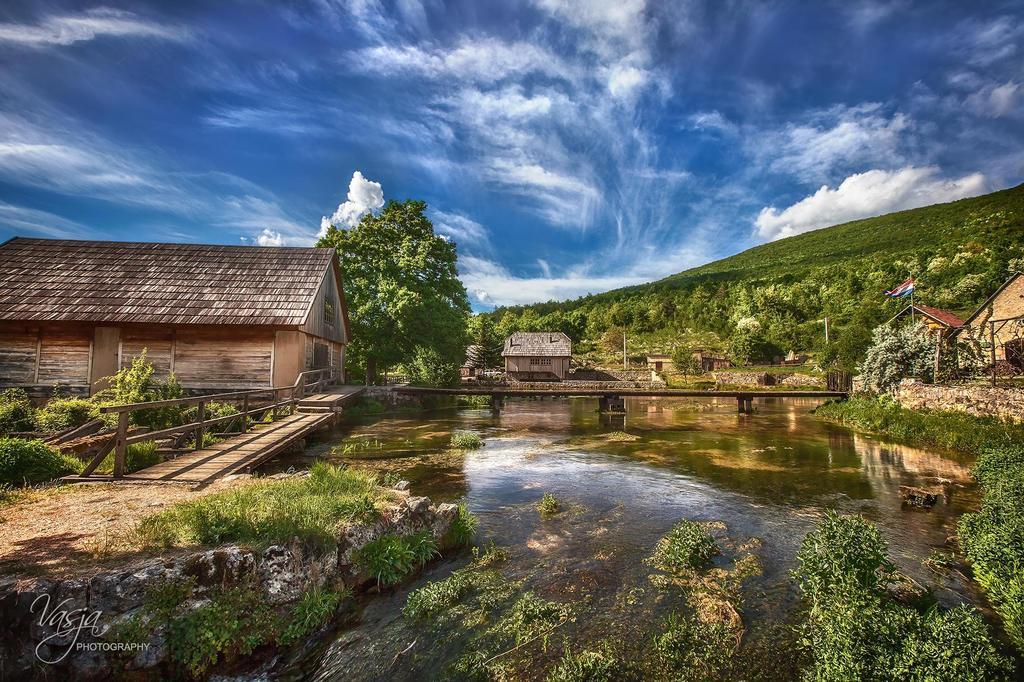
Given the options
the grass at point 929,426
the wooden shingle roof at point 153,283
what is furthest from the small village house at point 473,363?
the grass at point 929,426

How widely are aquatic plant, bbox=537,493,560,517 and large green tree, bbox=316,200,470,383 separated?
20374mm

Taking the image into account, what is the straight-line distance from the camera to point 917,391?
2016 centimetres

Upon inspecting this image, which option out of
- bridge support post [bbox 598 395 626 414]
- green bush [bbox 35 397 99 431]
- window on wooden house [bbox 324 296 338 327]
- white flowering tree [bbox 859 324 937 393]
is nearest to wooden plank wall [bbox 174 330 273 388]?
window on wooden house [bbox 324 296 338 327]

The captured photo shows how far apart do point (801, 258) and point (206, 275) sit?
13874 cm

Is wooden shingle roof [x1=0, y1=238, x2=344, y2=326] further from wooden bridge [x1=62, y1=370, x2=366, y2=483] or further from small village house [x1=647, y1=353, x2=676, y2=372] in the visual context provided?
small village house [x1=647, y1=353, x2=676, y2=372]

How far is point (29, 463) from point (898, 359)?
107 ft

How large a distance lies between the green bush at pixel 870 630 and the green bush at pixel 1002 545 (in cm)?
63

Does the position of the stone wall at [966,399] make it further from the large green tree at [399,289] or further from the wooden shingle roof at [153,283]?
the wooden shingle roof at [153,283]

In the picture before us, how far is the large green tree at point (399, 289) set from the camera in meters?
28.8

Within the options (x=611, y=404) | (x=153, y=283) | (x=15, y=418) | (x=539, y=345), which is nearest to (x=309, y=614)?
(x=15, y=418)

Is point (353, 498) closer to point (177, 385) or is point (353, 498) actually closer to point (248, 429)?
point (248, 429)

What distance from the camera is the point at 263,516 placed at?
573cm

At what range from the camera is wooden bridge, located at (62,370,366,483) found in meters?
7.77

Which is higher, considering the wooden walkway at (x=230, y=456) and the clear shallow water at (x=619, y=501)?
the wooden walkway at (x=230, y=456)
